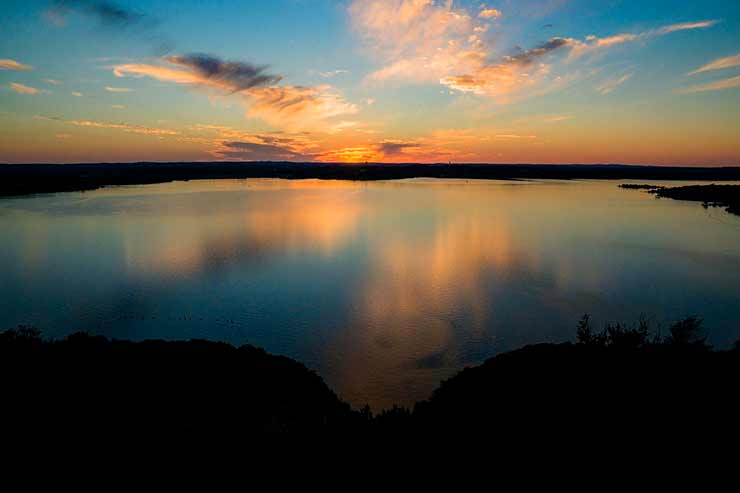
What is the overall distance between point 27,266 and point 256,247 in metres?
14.8

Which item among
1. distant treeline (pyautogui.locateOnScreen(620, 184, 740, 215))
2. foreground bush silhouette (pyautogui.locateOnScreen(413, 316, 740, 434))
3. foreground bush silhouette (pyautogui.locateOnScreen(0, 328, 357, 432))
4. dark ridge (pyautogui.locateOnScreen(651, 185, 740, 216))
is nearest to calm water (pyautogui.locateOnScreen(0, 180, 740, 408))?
foreground bush silhouette (pyautogui.locateOnScreen(0, 328, 357, 432))

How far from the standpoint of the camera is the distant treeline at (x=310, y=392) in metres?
7.80

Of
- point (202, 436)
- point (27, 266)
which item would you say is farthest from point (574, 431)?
point (27, 266)

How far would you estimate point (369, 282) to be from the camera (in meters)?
23.9

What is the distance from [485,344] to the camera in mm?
15891

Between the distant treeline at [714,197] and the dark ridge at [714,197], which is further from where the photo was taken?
the distant treeline at [714,197]

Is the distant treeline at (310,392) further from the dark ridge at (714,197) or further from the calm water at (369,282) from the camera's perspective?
the dark ridge at (714,197)

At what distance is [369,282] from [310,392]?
13.3 m

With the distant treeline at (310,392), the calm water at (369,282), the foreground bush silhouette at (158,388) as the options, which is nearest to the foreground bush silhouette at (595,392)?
the distant treeline at (310,392)

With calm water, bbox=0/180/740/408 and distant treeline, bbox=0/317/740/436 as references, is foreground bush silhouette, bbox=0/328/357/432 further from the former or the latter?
calm water, bbox=0/180/740/408

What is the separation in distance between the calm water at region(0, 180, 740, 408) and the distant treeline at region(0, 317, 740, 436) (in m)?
2.83

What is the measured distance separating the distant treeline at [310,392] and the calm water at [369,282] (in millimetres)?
2829

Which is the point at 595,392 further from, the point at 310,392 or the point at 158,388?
the point at 158,388

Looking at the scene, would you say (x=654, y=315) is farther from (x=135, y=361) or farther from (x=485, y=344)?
(x=135, y=361)
